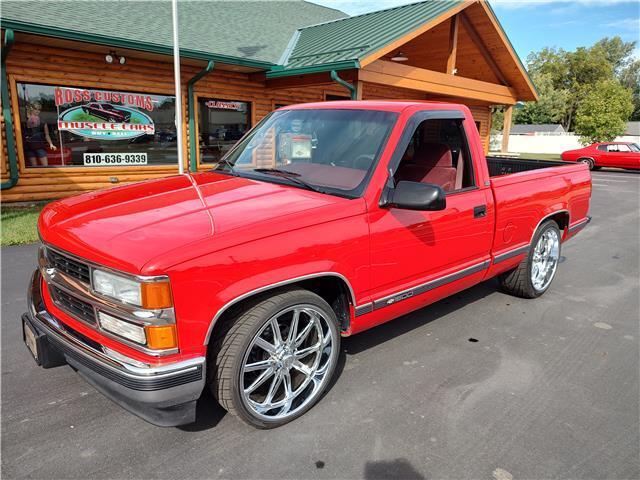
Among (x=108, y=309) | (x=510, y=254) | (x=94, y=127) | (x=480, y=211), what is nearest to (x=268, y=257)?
(x=108, y=309)

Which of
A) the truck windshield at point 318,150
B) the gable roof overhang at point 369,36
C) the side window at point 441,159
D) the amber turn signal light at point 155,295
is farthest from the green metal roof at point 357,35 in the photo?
the amber turn signal light at point 155,295

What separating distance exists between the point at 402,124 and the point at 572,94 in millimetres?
85971

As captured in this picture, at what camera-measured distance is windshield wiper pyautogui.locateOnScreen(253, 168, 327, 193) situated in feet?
10.5

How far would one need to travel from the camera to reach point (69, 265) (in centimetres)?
262

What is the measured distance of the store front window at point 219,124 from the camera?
12266 mm

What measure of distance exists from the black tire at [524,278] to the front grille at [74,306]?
4081 millimetres

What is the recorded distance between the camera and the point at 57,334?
2682 mm

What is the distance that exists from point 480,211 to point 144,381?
2874 mm

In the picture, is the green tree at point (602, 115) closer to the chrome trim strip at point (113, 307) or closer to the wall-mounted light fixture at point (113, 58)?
the wall-mounted light fixture at point (113, 58)

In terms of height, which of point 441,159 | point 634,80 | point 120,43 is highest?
point 634,80

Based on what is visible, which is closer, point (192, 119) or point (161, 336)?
point (161, 336)

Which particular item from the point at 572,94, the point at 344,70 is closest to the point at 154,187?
the point at 344,70

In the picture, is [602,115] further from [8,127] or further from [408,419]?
[408,419]

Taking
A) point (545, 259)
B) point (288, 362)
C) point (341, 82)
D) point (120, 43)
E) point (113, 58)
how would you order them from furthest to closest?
point (341, 82) → point (113, 58) → point (120, 43) → point (545, 259) → point (288, 362)
